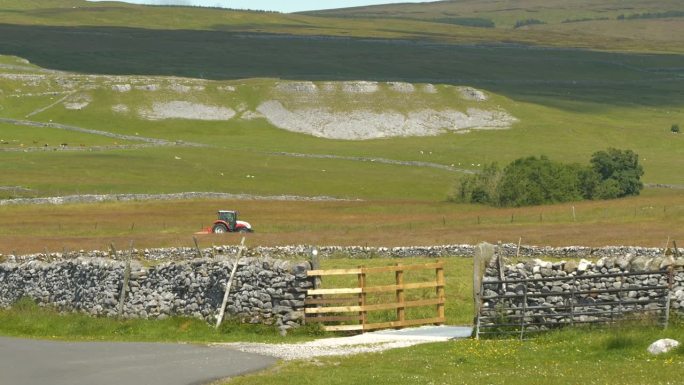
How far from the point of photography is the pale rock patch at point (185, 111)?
179125 millimetres

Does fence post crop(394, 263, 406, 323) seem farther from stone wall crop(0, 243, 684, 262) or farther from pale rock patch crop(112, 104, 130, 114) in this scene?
pale rock patch crop(112, 104, 130, 114)

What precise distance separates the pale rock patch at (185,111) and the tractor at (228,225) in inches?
3937

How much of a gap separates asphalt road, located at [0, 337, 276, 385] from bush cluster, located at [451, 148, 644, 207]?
7303 centimetres

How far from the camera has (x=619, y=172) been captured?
12000 centimetres

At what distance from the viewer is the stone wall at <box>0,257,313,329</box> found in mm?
37312

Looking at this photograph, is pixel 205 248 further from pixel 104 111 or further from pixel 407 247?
pixel 104 111

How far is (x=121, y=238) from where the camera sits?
72.9m

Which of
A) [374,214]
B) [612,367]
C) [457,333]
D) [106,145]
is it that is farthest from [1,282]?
[106,145]

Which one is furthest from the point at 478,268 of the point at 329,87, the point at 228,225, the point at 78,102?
the point at 329,87

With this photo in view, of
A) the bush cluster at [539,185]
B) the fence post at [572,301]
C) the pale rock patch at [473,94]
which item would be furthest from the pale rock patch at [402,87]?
Answer: the fence post at [572,301]

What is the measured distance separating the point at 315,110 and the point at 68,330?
14644 cm

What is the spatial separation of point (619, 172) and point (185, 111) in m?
76.6

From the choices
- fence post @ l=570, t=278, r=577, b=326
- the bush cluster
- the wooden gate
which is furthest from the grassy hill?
fence post @ l=570, t=278, r=577, b=326

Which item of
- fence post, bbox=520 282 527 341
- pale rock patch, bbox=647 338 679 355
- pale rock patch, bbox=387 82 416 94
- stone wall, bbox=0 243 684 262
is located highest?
pale rock patch, bbox=647 338 679 355
